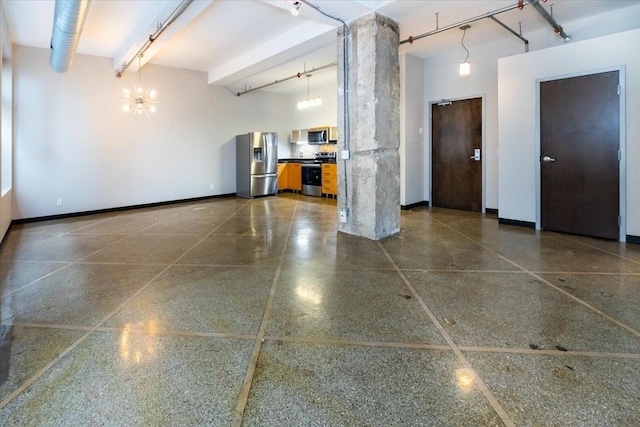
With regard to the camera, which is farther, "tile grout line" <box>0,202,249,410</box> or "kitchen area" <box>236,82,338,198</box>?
"kitchen area" <box>236,82,338,198</box>

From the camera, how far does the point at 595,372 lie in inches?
67.8

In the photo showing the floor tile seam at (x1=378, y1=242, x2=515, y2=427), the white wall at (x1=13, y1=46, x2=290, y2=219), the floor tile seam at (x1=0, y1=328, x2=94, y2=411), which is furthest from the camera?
the white wall at (x1=13, y1=46, x2=290, y2=219)

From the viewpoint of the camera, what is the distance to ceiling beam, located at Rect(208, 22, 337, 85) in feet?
17.2

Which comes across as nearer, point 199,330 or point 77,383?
point 77,383

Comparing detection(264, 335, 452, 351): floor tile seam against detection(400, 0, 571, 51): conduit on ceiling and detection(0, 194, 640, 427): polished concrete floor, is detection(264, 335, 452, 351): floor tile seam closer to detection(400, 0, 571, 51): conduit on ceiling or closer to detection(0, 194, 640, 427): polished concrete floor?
detection(0, 194, 640, 427): polished concrete floor

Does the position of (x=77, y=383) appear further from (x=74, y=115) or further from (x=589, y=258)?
(x=74, y=115)

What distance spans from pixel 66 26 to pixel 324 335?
419cm

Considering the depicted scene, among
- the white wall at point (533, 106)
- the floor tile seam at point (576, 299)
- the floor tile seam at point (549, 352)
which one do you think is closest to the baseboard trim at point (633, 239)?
the white wall at point (533, 106)

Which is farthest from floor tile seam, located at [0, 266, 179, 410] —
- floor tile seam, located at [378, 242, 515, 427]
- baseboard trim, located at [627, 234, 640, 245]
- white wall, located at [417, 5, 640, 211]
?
white wall, located at [417, 5, 640, 211]

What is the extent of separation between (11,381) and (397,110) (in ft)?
14.8

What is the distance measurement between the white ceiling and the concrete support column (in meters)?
0.34

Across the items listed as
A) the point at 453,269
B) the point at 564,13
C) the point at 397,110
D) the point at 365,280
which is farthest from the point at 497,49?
the point at 365,280

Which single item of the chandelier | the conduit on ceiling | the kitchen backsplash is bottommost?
the kitchen backsplash

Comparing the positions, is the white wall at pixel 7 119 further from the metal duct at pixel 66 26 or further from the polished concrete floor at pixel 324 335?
the polished concrete floor at pixel 324 335
